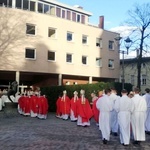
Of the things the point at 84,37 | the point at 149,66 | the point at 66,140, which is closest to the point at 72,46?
the point at 84,37

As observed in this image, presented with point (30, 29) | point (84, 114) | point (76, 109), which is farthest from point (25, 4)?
point (84, 114)

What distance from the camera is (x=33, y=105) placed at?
25.9m

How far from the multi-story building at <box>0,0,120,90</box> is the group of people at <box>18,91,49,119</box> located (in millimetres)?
14894

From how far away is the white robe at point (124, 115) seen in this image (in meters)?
12.5

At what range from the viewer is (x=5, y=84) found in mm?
47281

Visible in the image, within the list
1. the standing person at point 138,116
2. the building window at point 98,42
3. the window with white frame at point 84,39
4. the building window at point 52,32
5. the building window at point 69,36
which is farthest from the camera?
the building window at point 98,42

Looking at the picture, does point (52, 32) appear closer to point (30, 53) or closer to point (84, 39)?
point (30, 53)

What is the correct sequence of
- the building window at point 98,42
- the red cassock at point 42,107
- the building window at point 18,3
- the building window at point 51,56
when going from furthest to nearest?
the building window at point 98,42 → the building window at point 51,56 → the building window at point 18,3 → the red cassock at point 42,107

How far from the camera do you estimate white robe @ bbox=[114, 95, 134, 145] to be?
12548 mm

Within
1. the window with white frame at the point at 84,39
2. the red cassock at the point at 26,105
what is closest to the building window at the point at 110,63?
the window with white frame at the point at 84,39

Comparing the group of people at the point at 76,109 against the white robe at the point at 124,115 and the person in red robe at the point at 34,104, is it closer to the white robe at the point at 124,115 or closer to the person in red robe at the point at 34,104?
the person in red robe at the point at 34,104

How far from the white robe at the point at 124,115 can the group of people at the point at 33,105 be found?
42.0ft

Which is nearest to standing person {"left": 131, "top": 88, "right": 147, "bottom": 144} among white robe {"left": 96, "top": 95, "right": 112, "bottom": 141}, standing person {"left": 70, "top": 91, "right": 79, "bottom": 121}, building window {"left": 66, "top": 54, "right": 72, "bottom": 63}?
white robe {"left": 96, "top": 95, "right": 112, "bottom": 141}

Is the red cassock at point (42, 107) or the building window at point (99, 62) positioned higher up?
the building window at point (99, 62)
